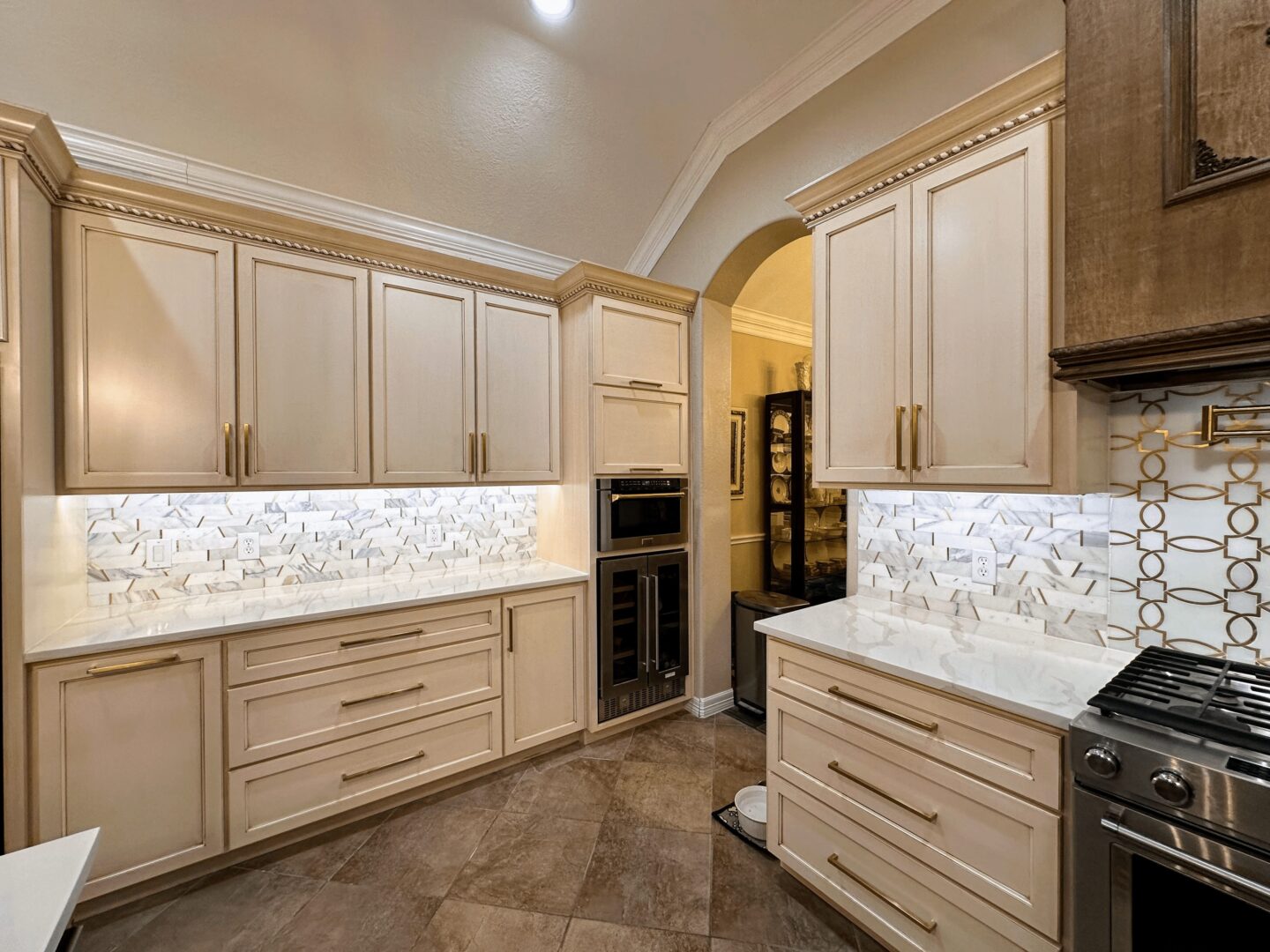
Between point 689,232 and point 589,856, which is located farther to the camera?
point 689,232

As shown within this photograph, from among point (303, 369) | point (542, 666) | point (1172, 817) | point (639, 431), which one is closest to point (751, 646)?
point (542, 666)

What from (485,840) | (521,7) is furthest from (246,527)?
(521,7)

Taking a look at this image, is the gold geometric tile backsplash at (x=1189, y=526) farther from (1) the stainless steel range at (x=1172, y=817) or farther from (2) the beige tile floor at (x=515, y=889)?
(2) the beige tile floor at (x=515, y=889)

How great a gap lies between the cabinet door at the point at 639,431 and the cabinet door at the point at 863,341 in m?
1.13

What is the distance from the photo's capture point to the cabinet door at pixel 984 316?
147 cm

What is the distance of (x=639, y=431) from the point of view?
3.03 metres

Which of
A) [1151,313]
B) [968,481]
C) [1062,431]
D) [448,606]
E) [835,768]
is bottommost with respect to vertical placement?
[835,768]

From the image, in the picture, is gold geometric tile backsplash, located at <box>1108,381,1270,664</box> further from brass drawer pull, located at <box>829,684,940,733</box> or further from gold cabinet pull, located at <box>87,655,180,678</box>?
gold cabinet pull, located at <box>87,655,180,678</box>

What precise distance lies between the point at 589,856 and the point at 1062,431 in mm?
2199

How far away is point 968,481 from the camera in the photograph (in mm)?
1627

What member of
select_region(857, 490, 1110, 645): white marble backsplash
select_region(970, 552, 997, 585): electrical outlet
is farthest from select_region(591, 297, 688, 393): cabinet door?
select_region(970, 552, 997, 585): electrical outlet

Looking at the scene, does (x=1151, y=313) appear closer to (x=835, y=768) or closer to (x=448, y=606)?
(x=835, y=768)

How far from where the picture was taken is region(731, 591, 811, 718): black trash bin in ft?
10.2

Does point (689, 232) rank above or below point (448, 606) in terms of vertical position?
above
